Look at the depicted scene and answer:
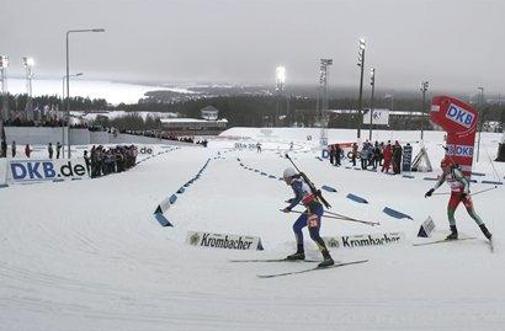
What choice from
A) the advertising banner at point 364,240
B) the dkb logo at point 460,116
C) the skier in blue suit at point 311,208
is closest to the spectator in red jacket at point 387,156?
the dkb logo at point 460,116

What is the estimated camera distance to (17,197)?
19.7 m

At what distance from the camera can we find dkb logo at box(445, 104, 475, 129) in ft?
72.5

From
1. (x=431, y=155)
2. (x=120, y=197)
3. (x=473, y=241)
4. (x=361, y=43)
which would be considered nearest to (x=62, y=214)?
(x=120, y=197)

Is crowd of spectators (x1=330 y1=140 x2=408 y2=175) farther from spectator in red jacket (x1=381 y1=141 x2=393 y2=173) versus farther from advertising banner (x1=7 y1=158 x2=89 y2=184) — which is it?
advertising banner (x1=7 y1=158 x2=89 y2=184)

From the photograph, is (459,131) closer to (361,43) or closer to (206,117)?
(361,43)

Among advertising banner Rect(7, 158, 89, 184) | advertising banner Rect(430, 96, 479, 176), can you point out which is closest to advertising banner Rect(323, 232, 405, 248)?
advertising banner Rect(430, 96, 479, 176)

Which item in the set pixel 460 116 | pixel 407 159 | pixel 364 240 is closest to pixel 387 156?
pixel 407 159

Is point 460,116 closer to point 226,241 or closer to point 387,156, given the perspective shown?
point 387,156

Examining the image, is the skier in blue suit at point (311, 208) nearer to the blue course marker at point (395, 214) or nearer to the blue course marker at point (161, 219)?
the blue course marker at point (161, 219)

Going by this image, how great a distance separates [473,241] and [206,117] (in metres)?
147

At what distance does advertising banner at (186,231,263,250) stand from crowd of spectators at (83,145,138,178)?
1870 centimetres

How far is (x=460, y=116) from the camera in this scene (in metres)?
22.4

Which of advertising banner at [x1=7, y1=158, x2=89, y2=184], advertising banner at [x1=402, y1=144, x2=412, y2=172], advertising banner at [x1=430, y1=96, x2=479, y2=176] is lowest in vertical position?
advertising banner at [x1=7, y1=158, x2=89, y2=184]

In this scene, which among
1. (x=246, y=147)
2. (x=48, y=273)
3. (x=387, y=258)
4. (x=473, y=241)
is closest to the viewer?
(x=48, y=273)
